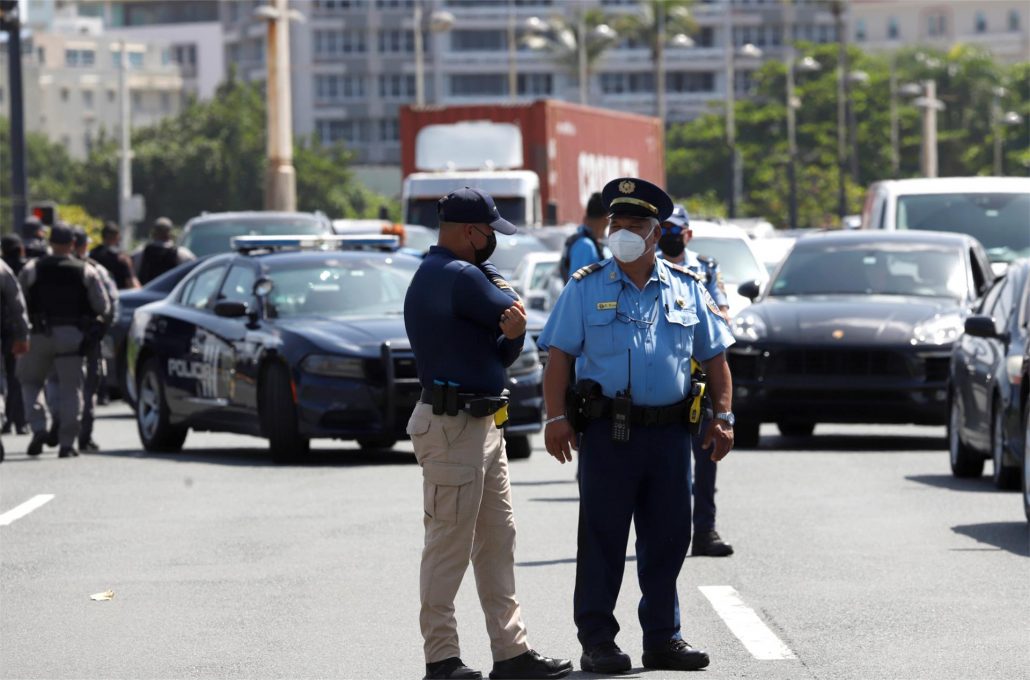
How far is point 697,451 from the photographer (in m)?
11.2

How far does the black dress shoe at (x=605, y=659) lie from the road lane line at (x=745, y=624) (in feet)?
1.93

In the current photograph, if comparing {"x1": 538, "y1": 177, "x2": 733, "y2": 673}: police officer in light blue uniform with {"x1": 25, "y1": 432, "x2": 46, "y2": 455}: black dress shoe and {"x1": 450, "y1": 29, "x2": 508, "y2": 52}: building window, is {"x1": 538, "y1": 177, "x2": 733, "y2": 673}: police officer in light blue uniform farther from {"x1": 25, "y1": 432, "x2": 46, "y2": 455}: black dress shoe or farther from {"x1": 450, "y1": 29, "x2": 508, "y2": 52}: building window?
{"x1": 450, "y1": 29, "x2": 508, "y2": 52}: building window

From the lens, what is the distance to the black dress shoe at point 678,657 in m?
8.16

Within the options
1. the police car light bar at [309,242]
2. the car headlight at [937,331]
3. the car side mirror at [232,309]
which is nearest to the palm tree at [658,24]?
the police car light bar at [309,242]

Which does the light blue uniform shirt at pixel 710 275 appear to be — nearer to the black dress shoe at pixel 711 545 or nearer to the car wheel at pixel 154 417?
the black dress shoe at pixel 711 545

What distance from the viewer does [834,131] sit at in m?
118

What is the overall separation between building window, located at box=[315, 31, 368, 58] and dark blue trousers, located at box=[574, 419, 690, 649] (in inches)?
5304

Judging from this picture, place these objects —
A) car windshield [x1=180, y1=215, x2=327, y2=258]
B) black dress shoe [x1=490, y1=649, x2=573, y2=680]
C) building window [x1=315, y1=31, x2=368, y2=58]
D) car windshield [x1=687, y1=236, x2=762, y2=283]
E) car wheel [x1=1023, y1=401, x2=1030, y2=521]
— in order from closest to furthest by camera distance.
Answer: black dress shoe [x1=490, y1=649, x2=573, y2=680], car wheel [x1=1023, y1=401, x2=1030, y2=521], car windshield [x1=687, y1=236, x2=762, y2=283], car windshield [x1=180, y1=215, x2=327, y2=258], building window [x1=315, y1=31, x2=368, y2=58]

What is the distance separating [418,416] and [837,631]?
78.5 inches

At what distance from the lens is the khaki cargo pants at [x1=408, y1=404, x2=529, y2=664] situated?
7938mm

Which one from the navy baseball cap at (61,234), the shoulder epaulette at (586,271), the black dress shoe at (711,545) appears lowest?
the black dress shoe at (711,545)

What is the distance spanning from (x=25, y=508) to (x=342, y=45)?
128985 mm

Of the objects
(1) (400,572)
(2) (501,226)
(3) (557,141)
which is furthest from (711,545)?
(3) (557,141)

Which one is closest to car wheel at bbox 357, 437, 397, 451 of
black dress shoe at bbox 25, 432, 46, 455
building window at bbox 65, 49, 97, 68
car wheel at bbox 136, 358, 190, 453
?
car wheel at bbox 136, 358, 190, 453
